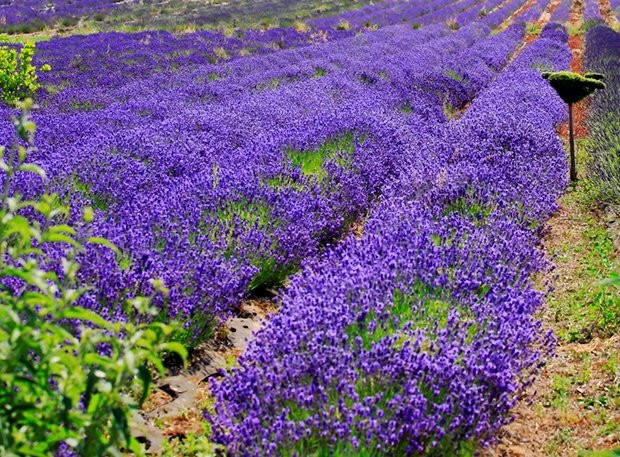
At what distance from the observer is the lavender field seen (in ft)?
7.88

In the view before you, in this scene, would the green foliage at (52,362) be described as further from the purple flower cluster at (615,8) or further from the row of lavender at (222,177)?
the purple flower cluster at (615,8)

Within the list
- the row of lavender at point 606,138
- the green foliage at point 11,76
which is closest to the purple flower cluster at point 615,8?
the row of lavender at point 606,138

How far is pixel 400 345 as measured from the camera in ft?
9.09

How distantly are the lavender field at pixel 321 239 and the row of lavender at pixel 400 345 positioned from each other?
11mm

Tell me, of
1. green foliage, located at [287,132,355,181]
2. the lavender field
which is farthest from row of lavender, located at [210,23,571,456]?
green foliage, located at [287,132,355,181]

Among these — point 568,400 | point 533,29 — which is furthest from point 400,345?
point 533,29

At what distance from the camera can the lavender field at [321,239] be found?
2402 mm

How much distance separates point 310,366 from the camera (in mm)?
2506

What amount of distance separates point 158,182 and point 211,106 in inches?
105

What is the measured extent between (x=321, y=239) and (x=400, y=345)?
7.51 feet

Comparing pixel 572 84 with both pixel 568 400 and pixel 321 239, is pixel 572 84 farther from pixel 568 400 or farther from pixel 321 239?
pixel 568 400

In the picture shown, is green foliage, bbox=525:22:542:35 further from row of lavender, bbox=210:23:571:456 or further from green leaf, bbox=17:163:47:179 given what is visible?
green leaf, bbox=17:163:47:179

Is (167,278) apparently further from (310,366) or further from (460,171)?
(460,171)

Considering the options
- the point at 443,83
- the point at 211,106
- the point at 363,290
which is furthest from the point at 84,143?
the point at 443,83
